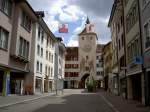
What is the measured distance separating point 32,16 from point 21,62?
7627 millimetres

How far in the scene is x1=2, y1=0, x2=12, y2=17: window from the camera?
26991mm

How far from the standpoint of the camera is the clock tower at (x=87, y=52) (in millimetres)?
93062

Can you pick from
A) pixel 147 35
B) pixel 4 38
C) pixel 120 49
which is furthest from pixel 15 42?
pixel 147 35

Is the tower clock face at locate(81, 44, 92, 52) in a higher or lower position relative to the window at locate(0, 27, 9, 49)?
higher

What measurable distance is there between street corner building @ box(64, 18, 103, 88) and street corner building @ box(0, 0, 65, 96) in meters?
43.8

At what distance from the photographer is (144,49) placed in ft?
65.3

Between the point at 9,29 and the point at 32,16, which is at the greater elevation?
the point at 32,16

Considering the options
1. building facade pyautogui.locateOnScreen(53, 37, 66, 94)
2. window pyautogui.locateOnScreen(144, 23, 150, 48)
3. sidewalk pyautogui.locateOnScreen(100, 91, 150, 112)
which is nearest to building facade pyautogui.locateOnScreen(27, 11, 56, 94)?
building facade pyautogui.locateOnScreen(53, 37, 66, 94)

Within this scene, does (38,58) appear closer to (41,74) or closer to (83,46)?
(41,74)

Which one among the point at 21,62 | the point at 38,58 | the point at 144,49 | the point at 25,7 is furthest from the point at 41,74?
the point at 144,49

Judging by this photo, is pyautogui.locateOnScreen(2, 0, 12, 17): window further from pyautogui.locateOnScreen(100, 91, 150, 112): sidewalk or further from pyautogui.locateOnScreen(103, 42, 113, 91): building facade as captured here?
pyautogui.locateOnScreen(103, 42, 113, 91): building facade

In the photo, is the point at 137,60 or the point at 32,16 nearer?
the point at 137,60

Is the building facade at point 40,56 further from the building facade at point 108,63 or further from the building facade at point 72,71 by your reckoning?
the building facade at point 72,71

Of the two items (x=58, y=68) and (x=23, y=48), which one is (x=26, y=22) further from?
(x=58, y=68)
